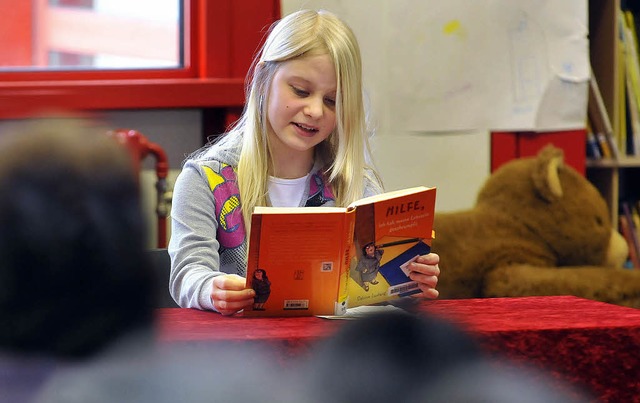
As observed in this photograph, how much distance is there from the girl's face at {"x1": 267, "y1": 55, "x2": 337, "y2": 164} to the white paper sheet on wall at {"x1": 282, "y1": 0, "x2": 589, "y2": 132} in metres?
0.94

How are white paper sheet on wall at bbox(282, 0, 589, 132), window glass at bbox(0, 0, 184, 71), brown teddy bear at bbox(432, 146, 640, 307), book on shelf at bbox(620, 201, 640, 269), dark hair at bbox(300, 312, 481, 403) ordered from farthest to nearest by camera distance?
book on shelf at bbox(620, 201, 640, 269) < white paper sheet on wall at bbox(282, 0, 589, 132) < window glass at bbox(0, 0, 184, 71) < brown teddy bear at bbox(432, 146, 640, 307) < dark hair at bbox(300, 312, 481, 403)

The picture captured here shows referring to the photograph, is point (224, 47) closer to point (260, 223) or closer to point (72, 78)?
point (72, 78)

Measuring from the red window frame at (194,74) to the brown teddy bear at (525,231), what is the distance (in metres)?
0.67

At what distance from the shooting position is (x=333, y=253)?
4.22 ft

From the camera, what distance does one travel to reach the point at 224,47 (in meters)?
2.49

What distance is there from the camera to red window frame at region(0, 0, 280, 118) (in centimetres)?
240

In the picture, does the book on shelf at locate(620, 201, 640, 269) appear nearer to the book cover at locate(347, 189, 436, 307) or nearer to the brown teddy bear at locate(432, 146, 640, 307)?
the brown teddy bear at locate(432, 146, 640, 307)

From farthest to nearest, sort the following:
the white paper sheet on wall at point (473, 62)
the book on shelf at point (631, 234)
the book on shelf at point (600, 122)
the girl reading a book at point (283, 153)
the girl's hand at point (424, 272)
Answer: the book on shelf at point (631, 234), the book on shelf at point (600, 122), the white paper sheet on wall at point (473, 62), the girl reading a book at point (283, 153), the girl's hand at point (424, 272)

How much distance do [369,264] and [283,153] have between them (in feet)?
1.36

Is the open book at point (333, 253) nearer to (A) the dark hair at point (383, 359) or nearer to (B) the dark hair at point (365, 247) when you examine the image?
(B) the dark hair at point (365, 247)

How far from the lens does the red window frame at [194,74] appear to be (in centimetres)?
240

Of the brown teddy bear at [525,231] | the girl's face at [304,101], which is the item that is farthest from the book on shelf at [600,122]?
the girl's face at [304,101]

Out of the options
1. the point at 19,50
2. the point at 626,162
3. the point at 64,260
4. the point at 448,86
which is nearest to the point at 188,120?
the point at 19,50

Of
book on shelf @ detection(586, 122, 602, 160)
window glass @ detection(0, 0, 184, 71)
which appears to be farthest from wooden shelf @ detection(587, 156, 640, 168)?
window glass @ detection(0, 0, 184, 71)
